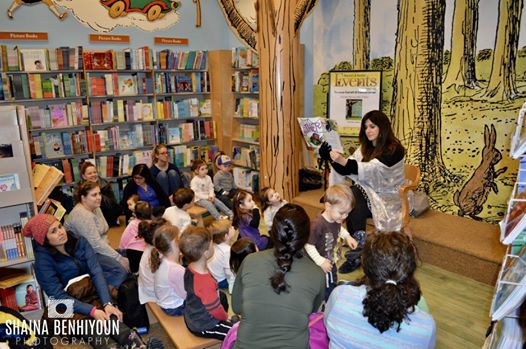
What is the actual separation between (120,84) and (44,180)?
2.82 m

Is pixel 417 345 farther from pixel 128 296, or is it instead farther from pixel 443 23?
pixel 443 23

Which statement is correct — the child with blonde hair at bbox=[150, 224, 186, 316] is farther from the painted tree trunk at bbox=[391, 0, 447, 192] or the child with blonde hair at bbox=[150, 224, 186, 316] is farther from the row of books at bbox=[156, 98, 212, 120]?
the row of books at bbox=[156, 98, 212, 120]

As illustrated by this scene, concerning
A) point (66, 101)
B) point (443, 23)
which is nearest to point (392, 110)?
point (443, 23)

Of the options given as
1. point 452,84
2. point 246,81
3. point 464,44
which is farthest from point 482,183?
point 246,81

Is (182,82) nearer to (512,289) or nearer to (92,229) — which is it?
(92,229)

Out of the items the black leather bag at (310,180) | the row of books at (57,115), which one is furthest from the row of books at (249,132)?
the row of books at (57,115)

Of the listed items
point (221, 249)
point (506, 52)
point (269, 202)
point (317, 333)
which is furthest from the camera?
point (506, 52)

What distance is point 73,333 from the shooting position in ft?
7.90

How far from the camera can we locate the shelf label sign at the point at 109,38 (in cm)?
544

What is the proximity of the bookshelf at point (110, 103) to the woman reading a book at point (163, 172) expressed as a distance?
1121 mm

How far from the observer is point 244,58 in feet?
19.4

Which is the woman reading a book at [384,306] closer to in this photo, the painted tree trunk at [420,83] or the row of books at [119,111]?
the painted tree trunk at [420,83]

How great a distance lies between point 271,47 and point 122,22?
2527 millimetres

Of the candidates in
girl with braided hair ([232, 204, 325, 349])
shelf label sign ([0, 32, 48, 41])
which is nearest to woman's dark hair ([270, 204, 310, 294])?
girl with braided hair ([232, 204, 325, 349])
